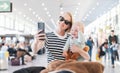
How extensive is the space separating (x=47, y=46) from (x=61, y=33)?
0.58 feet

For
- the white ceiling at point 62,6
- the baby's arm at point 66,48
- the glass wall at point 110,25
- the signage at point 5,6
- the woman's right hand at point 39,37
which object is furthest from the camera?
the white ceiling at point 62,6

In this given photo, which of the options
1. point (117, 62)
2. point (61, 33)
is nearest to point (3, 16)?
point (117, 62)

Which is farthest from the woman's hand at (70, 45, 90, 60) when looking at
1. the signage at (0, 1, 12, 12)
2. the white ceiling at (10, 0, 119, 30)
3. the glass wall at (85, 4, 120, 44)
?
the glass wall at (85, 4, 120, 44)

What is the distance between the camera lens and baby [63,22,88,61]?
88.1 inches

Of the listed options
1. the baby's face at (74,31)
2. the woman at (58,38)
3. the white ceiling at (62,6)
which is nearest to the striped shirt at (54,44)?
the woman at (58,38)

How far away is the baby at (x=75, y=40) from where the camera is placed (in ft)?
7.34

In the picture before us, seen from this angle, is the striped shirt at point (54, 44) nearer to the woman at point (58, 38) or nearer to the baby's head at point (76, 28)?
the woman at point (58, 38)

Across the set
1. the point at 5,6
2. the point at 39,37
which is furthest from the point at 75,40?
the point at 5,6

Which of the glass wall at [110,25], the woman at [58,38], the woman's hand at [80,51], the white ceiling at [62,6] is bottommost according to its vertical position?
the woman's hand at [80,51]

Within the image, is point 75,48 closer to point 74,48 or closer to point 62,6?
point 74,48

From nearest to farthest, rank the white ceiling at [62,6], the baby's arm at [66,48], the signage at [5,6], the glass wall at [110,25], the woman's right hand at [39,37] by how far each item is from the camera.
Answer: the woman's right hand at [39,37], the baby's arm at [66,48], the signage at [5,6], the glass wall at [110,25], the white ceiling at [62,6]

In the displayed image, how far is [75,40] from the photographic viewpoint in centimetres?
228

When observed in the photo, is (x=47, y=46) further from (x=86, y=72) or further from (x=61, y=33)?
(x=86, y=72)

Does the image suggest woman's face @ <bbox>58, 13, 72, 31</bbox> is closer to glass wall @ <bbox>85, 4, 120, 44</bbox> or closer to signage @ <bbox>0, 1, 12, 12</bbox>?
signage @ <bbox>0, 1, 12, 12</bbox>
